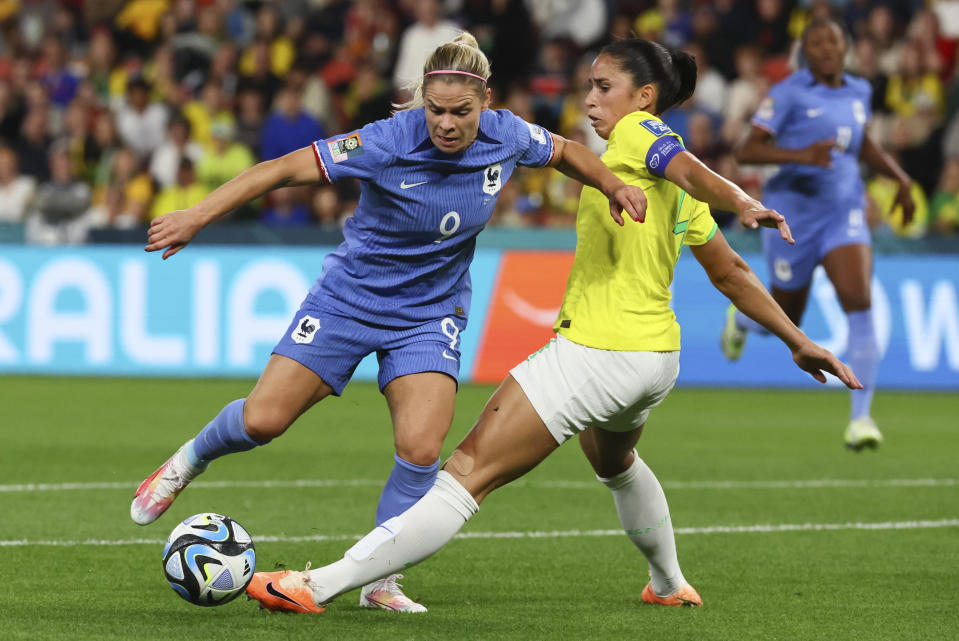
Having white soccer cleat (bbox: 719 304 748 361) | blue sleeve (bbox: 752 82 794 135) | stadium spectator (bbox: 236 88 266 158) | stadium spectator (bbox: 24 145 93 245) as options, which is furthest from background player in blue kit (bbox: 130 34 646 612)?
stadium spectator (bbox: 236 88 266 158)

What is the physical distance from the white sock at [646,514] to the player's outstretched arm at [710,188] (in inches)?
40.2

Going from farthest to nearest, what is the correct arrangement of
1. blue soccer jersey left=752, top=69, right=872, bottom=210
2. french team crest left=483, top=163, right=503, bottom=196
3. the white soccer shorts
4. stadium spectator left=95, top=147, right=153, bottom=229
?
1. stadium spectator left=95, top=147, right=153, bottom=229
2. blue soccer jersey left=752, top=69, right=872, bottom=210
3. french team crest left=483, top=163, right=503, bottom=196
4. the white soccer shorts

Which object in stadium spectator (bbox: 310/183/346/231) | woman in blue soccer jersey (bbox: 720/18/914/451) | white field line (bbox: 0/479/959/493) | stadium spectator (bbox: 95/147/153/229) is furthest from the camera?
stadium spectator (bbox: 95/147/153/229)

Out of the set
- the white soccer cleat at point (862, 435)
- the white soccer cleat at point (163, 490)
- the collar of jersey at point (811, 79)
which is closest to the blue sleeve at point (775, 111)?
the collar of jersey at point (811, 79)

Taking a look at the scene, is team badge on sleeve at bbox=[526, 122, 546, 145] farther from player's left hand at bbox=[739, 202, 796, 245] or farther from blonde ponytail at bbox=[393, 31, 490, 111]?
player's left hand at bbox=[739, 202, 796, 245]

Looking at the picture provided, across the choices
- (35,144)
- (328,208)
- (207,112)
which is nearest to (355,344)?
(328,208)

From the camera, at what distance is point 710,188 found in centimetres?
481

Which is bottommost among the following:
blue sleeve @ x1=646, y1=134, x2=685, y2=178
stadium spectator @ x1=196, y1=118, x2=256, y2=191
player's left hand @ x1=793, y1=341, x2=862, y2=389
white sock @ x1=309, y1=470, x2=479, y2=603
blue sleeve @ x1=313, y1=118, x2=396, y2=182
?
stadium spectator @ x1=196, y1=118, x2=256, y2=191

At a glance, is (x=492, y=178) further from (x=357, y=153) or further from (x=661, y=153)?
(x=661, y=153)

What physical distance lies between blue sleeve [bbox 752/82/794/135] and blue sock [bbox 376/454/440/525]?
5.33 meters

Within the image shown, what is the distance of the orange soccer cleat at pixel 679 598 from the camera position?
5445 mm

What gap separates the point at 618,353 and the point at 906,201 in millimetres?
5653

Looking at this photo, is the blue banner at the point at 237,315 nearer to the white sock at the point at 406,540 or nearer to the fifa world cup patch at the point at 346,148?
the fifa world cup patch at the point at 346,148

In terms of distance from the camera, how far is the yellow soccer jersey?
196 inches
